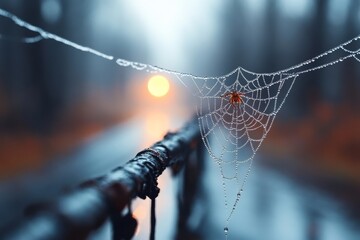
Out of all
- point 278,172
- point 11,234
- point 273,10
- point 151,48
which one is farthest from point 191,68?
point 11,234

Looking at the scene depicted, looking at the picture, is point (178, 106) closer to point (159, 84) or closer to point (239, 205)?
point (159, 84)

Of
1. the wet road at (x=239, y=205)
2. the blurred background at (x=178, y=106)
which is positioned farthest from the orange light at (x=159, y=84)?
the wet road at (x=239, y=205)

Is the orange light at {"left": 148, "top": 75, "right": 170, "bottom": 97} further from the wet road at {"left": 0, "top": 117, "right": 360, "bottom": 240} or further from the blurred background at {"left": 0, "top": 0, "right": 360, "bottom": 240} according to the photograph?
the wet road at {"left": 0, "top": 117, "right": 360, "bottom": 240}

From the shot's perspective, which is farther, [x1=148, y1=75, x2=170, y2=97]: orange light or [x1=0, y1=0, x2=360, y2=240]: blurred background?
[x1=148, y1=75, x2=170, y2=97]: orange light

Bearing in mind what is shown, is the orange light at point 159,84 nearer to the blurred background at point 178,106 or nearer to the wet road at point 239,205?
the blurred background at point 178,106

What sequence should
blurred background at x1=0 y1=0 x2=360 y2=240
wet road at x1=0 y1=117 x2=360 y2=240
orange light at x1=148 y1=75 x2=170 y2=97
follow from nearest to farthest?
wet road at x1=0 y1=117 x2=360 y2=240
blurred background at x1=0 y1=0 x2=360 y2=240
orange light at x1=148 y1=75 x2=170 y2=97

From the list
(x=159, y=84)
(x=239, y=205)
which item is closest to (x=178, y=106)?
(x=159, y=84)

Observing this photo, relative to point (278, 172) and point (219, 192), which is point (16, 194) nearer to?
A: point (219, 192)

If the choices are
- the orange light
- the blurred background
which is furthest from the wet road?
the orange light
